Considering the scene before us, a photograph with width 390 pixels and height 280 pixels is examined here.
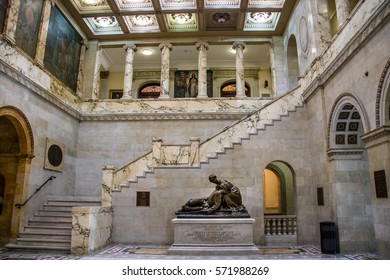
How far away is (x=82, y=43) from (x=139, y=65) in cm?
503

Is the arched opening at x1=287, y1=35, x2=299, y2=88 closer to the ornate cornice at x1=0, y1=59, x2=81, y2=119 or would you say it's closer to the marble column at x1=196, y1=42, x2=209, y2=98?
the marble column at x1=196, y1=42, x2=209, y2=98

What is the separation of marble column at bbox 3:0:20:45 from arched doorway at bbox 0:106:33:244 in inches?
103

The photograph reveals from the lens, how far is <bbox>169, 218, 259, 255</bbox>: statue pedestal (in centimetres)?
948

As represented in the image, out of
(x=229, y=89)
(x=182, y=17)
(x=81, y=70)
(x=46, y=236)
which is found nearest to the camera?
(x=46, y=236)

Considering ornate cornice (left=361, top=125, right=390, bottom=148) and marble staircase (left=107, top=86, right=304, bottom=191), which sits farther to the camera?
marble staircase (left=107, top=86, right=304, bottom=191)

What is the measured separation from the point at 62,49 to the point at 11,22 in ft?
13.9

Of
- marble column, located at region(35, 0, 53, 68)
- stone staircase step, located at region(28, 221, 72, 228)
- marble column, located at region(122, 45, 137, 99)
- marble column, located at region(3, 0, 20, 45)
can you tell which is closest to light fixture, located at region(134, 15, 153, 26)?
marble column, located at region(122, 45, 137, 99)

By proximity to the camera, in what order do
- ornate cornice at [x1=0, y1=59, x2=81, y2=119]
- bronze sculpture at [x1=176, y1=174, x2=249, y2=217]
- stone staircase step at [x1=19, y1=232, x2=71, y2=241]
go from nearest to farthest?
bronze sculpture at [x1=176, y1=174, x2=249, y2=217], stone staircase step at [x1=19, y1=232, x2=71, y2=241], ornate cornice at [x1=0, y1=59, x2=81, y2=119]

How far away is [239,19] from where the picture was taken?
55.0 feet

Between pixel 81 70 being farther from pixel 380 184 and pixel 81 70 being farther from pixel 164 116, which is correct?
pixel 380 184

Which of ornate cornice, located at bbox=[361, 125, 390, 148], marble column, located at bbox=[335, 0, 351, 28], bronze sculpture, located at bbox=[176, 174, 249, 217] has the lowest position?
bronze sculpture, located at bbox=[176, 174, 249, 217]

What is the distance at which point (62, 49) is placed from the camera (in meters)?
15.5

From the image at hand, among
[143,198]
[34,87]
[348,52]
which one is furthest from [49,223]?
[348,52]

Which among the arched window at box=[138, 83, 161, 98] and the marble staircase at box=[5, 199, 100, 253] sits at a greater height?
the arched window at box=[138, 83, 161, 98]
